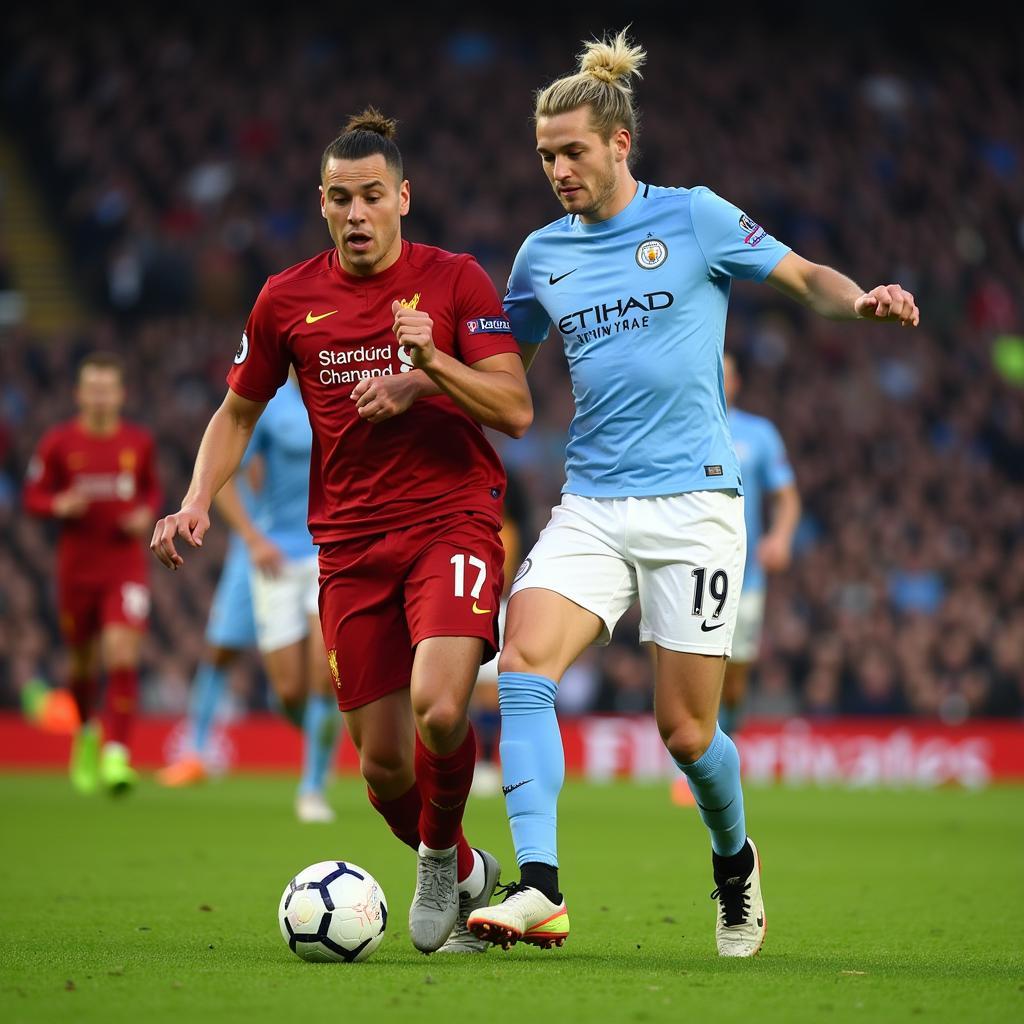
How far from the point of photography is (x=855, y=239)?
2492 cm

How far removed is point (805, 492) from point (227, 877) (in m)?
14.6

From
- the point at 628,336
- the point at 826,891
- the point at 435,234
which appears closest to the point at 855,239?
the point at 435,234

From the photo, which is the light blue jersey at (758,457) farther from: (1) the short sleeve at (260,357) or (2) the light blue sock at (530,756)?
(2) the light blue sock at (530,756)

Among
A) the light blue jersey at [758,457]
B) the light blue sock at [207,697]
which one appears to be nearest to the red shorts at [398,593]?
the light blue jersey at [758,457]

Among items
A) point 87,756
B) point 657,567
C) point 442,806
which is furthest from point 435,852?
point 87,756

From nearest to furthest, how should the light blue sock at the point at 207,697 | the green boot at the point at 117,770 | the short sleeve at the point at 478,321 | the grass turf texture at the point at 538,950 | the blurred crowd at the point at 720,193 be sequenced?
the grass turf texture at the point at 538,950, the short sleeve at the point at 478,321, the green boot at the point at 117,770, the light blue sock at the point at 207,697, the blurred crowd at the point at 720,193

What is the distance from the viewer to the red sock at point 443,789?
5434mm

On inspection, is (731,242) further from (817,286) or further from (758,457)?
(758,457)

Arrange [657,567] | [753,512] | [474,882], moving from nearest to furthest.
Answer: [657,567], [474,882], [753,512]

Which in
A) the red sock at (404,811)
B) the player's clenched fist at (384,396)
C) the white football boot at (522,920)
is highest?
the player's clenched fist at (384,396)

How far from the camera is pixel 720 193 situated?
2539cm

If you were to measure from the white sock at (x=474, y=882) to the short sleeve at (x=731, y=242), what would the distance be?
6.77ft

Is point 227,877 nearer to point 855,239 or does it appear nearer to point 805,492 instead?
point 805,492

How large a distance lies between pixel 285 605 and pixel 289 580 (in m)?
0.16
